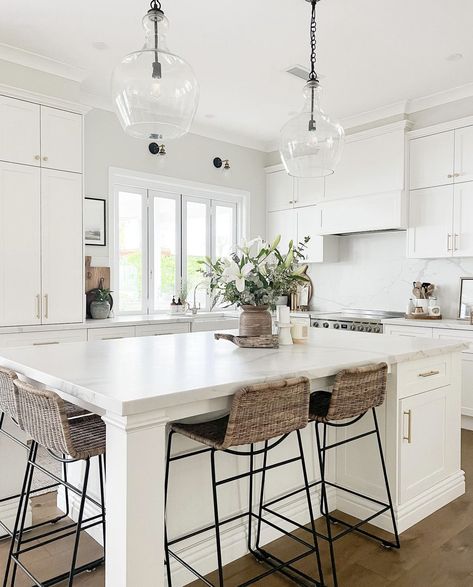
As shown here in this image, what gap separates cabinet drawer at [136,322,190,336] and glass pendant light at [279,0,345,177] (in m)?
2.41

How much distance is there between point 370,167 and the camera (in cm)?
507

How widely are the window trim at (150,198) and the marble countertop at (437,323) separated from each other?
90.0 inches

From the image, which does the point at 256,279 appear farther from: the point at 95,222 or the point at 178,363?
the point at 95,222

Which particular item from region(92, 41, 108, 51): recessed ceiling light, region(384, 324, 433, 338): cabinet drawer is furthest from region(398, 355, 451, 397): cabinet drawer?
region(92, 41, 108, 51): recessed ceiling light

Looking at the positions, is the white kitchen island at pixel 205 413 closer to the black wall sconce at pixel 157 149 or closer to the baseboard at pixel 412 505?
the baseboard at pixel 412 505

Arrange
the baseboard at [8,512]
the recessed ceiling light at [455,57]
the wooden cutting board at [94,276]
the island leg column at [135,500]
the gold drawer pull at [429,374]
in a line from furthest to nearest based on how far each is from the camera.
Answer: the wooden cutting board at [94,276] < the recessed ceiling light at [455,57] < the gold drawer pull at [429,374] < the baseboard at [8,512] < the island leg column at [135,500]

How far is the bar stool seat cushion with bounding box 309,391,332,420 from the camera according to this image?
7.04 ft

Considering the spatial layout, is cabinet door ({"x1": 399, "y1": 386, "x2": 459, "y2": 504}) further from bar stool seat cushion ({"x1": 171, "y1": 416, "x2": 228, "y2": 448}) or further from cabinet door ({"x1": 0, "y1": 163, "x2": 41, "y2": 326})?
cabinet door ({"x1": 0, "y1": 163, "x2": 41, "y2": 326})

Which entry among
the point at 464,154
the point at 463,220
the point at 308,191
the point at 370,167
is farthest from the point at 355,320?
the point at 464,154

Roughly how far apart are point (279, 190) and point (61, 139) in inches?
115

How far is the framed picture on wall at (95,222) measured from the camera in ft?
15.5

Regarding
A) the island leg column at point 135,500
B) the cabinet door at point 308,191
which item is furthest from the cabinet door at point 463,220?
the island leg column at point 135,500

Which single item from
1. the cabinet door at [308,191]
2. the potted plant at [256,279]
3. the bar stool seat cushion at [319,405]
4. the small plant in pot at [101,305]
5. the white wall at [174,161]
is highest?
the white wall at [174,161]

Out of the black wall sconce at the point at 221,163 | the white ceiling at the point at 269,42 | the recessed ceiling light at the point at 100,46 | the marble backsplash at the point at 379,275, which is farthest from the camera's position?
the black wall sconce at the point at 221,163
